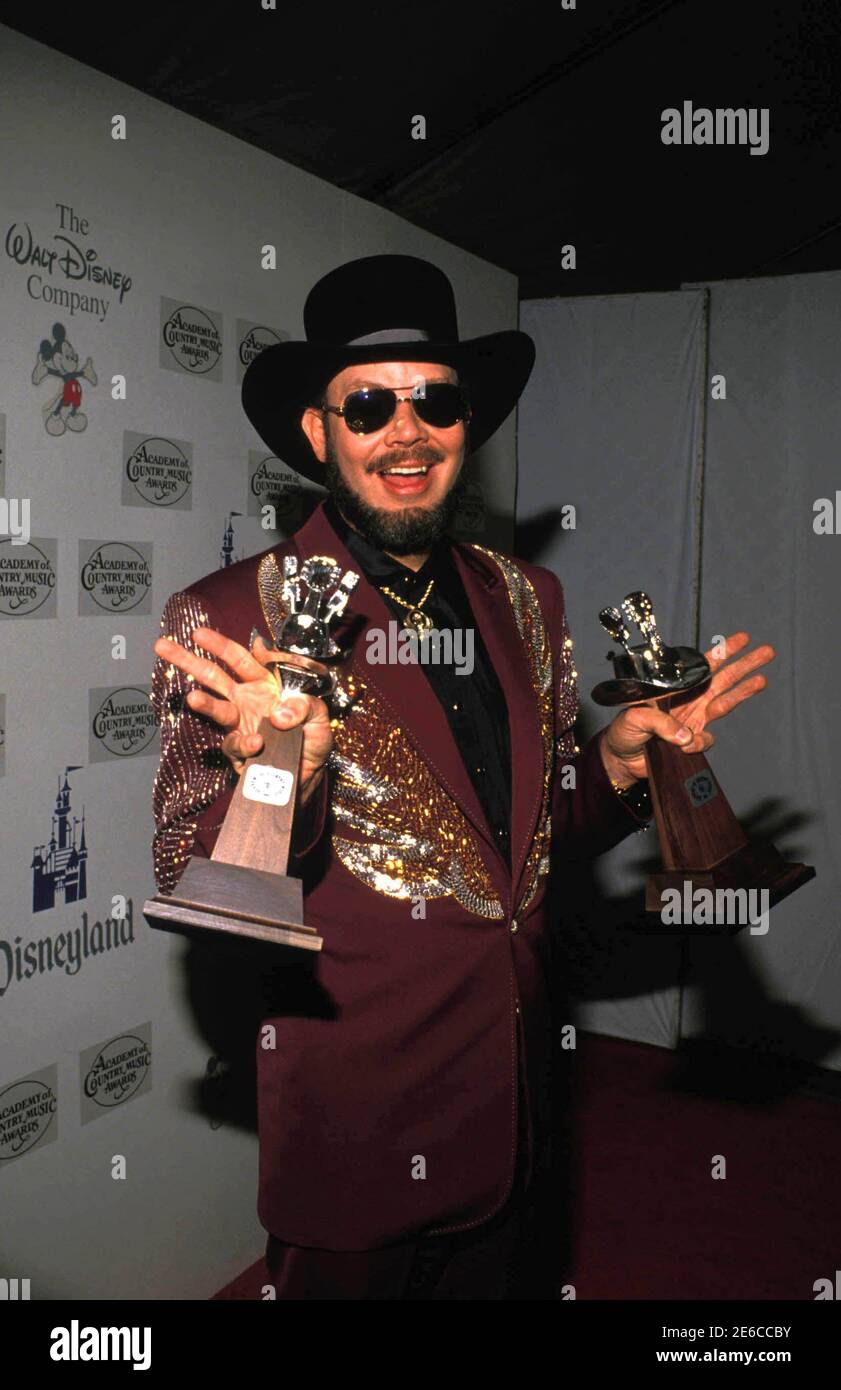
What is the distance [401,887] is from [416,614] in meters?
0.56

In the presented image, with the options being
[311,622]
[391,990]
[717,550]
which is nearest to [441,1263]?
[391,990]

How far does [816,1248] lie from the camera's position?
3271 mm

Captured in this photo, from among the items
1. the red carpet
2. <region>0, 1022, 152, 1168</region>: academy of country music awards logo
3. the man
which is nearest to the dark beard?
the man

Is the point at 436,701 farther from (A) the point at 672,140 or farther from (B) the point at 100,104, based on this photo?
(A) the point at 672,140

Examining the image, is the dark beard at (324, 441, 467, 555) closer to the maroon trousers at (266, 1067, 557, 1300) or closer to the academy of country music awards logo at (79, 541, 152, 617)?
the academy of country music awards logo at (79, 541, 152, 617)

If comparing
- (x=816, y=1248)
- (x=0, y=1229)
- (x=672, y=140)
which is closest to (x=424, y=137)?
(x=672, y=140)

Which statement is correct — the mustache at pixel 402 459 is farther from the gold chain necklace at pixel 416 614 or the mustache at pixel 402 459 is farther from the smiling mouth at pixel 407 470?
the gold chain necklace at pixel 416 614

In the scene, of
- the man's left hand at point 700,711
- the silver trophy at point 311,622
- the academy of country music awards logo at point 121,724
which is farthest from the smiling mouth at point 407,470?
the academy of country music awards logo at point 121,724

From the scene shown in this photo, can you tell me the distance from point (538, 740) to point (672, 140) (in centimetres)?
207

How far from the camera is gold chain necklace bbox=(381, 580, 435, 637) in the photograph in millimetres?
2111

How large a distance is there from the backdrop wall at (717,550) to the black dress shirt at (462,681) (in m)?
2.36

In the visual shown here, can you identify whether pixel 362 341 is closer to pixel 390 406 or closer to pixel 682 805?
pixel 390 406

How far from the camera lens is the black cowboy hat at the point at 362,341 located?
204 cm

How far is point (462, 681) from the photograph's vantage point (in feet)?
6.80
